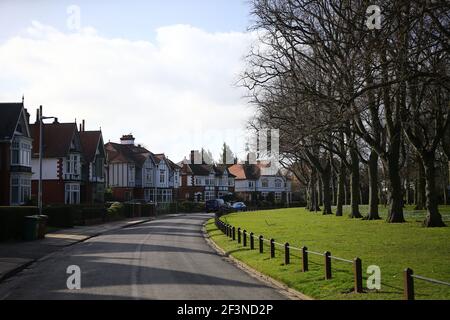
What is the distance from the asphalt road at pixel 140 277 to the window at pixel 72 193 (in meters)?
38.5

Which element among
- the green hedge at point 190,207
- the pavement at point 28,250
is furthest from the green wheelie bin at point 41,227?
the green hedge at point 190,207

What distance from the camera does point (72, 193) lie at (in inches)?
2527

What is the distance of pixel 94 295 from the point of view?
12.9 metres

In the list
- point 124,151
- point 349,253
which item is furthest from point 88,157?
point 349,253

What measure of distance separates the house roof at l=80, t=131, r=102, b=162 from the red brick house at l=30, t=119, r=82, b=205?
192 inches

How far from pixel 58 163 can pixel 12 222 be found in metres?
33.1

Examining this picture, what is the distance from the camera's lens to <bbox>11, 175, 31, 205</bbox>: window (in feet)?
159

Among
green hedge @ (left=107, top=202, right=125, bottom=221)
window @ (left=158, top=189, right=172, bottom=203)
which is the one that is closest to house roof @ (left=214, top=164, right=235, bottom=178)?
window @ (left=158, top=189, right=172, bottom=203)

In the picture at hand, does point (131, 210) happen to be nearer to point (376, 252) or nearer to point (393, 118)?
point (393, 118)

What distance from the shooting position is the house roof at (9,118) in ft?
154

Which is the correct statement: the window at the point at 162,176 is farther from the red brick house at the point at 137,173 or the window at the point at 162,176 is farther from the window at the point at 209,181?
the window at the point at 209,181

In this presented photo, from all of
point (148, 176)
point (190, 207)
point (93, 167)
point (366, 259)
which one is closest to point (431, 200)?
point (366, 259)

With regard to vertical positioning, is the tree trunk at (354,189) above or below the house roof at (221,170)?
below
